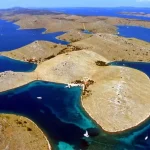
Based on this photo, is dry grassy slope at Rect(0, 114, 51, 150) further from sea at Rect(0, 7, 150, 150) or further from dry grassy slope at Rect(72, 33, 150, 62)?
dry grassy slope at Rect(72, 33, 150, 62)

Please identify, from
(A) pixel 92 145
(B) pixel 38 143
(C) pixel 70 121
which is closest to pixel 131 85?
(C) pixel 70 121

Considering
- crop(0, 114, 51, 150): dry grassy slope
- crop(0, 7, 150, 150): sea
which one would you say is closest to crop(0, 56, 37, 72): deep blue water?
crop(0, 7, 150, 150): sea

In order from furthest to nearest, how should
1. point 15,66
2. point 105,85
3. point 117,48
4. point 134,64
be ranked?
point 117,48, point 134,64, point 15,66, point 105,85

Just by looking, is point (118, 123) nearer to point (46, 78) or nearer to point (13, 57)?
point (46, 78)

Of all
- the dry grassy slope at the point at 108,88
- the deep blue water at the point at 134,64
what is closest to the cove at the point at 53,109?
the dry grassy slope at the point at 108,88

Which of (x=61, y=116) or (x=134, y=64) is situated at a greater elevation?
(x=134, y=64)

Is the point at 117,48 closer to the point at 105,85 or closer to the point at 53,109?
the point at 105,85

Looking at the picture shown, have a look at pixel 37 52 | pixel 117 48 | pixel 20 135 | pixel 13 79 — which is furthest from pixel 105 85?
pixel 37 52
